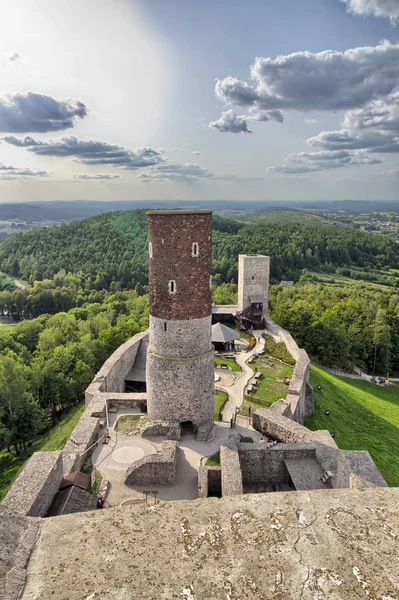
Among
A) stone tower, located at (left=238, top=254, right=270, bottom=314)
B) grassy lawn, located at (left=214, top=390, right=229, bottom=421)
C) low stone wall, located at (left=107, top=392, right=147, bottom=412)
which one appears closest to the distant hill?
stone tower, located at (left=238, top=254, right=270, bottom=314)

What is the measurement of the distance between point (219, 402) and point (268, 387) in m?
4.50

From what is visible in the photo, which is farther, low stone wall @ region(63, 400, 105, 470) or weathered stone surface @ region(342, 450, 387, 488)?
low stone wall @ region(63, 400, 105, 470)

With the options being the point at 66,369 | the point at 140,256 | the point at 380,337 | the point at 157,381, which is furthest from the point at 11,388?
the point at 140,256

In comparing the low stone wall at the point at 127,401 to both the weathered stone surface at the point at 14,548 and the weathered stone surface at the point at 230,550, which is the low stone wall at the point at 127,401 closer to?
the weathered stone surface at the point at 14,548

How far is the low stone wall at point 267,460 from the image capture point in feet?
53.6

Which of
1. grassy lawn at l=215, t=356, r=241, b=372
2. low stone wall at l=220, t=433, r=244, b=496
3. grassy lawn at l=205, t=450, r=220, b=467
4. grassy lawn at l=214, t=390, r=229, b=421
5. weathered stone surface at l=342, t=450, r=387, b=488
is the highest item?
weathered stone surface at l=342, t=450, r=387, b=488

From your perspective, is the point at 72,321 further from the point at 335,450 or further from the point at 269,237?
the point at 269,237

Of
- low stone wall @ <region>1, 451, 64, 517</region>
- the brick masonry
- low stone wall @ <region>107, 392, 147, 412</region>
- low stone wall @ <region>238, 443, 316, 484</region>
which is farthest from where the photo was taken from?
low stone wall @ <region>107, 392, 147, 412</region>

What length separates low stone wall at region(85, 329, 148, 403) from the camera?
2234cm

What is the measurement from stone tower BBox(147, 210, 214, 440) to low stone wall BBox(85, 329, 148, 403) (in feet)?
16.3

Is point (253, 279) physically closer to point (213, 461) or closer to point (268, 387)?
point (268, 387)

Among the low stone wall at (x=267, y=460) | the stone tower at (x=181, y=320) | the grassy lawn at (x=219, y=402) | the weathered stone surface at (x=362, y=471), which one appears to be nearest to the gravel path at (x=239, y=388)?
the grassy lawn at (x=219, y=402)

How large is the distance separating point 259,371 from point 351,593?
25.1m

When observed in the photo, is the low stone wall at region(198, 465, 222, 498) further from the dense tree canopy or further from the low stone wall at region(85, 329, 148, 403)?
the dense tree canopy
